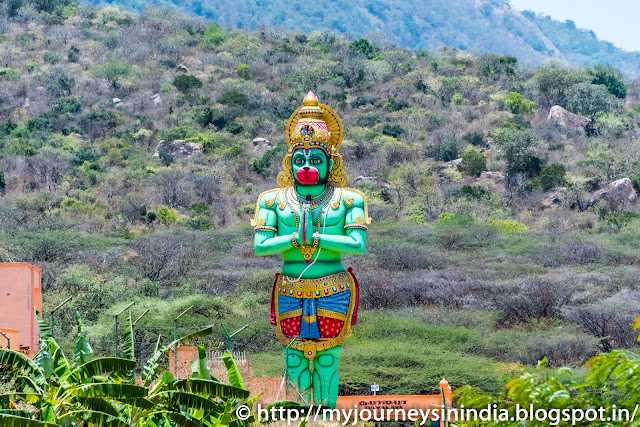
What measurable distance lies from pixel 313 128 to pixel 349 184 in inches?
1090

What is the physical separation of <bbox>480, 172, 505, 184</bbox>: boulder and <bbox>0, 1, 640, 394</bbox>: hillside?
79 millimetres

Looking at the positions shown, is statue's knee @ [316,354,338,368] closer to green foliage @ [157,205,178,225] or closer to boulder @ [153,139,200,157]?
green foliage @ [157,205,178,225]

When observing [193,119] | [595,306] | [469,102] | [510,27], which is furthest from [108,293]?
[510,27]

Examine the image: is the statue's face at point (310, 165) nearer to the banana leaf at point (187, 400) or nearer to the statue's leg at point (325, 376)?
the statue's leg at point (325, 376)

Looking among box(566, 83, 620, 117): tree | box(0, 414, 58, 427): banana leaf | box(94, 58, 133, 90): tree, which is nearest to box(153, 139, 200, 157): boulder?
box(94, 58, 133, 90): tree

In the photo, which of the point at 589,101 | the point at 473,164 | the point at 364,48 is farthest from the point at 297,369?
the point at 364,48

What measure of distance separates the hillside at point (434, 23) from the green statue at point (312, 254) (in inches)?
3797

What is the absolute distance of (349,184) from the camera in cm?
4094

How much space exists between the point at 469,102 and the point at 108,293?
3339 cm

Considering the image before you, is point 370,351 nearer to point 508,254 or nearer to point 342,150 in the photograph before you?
point 508,254

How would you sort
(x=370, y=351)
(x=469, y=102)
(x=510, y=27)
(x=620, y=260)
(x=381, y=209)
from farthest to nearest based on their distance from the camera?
(x=510, y=27) → (x=469, y=102) → (x=381, y=209) → (x=620, y=260) → (x=370, y=351)

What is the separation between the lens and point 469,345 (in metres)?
23.6

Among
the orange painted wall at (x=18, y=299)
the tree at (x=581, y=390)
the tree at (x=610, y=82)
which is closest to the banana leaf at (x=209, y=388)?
the tree at (x=581, y=390)

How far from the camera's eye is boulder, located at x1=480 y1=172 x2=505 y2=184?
43844 mm
